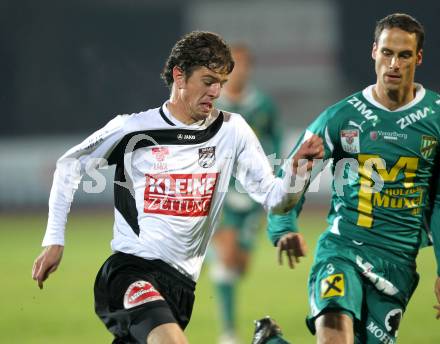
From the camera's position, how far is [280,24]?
902 inches

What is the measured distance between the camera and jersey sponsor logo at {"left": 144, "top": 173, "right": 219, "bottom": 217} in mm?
4387

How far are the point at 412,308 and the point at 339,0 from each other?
572 inches

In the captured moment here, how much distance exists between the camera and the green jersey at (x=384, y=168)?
4711mm

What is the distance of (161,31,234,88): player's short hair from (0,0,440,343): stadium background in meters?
3.45

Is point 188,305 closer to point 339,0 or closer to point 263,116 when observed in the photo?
point 263,116

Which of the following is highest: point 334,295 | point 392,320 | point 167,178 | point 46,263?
point 167,178

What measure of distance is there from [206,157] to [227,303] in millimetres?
3249

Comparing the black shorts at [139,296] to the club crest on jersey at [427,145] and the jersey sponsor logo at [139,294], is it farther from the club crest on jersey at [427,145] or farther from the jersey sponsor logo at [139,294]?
the club crest on jersey at [427,145]

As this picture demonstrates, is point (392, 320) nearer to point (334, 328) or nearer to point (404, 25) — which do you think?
point (334, 328)

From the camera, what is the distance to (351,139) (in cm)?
476

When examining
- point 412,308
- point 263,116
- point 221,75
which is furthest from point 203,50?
point 412,308

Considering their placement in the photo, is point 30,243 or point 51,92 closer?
point 30,243

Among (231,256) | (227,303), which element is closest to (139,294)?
(227,303)

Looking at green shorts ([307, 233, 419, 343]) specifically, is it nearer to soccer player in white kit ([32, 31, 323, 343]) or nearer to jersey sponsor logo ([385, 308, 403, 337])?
jersey sponsor logo ([385, 308, 403, 337])
